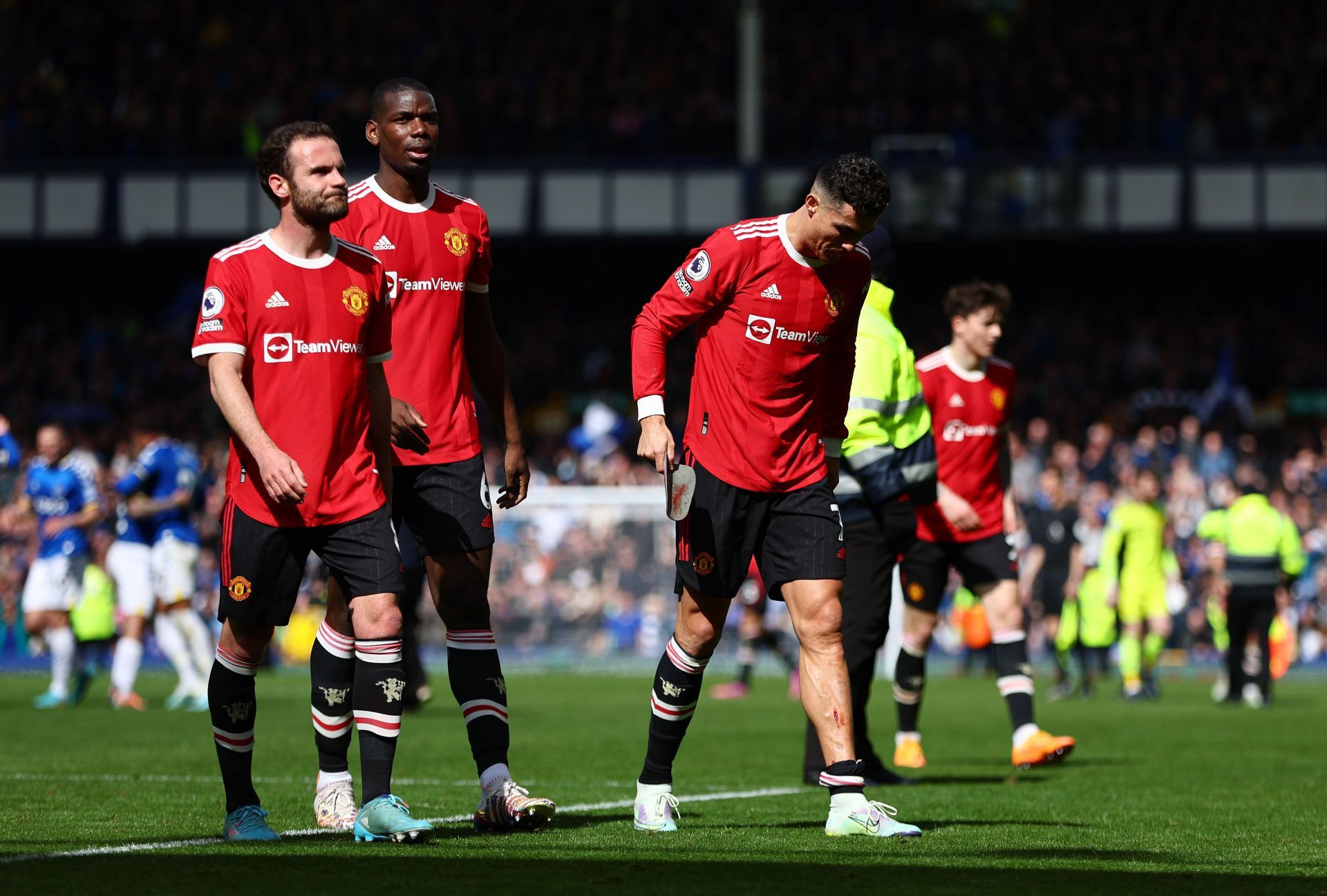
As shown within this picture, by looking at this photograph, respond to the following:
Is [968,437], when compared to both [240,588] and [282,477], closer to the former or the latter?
[240,588]

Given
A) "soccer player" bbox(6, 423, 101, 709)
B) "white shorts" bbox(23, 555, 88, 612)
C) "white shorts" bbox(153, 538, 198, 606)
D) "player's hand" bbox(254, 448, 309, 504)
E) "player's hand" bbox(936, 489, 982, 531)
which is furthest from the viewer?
"white shorts" bbox(23, 555, 88, 612)

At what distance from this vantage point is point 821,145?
38094 mm

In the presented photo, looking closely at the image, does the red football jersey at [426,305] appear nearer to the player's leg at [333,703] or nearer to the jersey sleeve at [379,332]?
the jersey sleeve at [379,332]

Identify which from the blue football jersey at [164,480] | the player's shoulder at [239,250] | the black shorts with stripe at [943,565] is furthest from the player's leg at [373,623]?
the blue football jersey at [164,480]

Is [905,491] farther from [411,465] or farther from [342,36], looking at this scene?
[342,36]

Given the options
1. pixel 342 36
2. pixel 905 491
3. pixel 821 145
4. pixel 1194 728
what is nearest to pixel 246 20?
pixel 342 36

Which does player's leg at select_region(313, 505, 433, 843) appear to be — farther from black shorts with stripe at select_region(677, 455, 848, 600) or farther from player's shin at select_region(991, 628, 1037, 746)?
player's shin at select_region(991, 628, 1037, 746)

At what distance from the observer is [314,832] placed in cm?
645

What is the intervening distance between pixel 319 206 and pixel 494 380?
1.17 meters

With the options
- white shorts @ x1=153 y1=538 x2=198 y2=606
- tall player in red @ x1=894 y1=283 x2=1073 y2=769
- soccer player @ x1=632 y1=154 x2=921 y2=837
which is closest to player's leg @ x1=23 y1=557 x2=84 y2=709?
white shorts @ x1=153 y1=538 x2=198 y2=606

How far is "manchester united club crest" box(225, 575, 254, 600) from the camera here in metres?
6.12

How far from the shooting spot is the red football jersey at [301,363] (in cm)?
608

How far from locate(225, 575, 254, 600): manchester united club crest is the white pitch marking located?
2.51ft

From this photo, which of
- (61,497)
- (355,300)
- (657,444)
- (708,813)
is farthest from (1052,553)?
(355,300)
